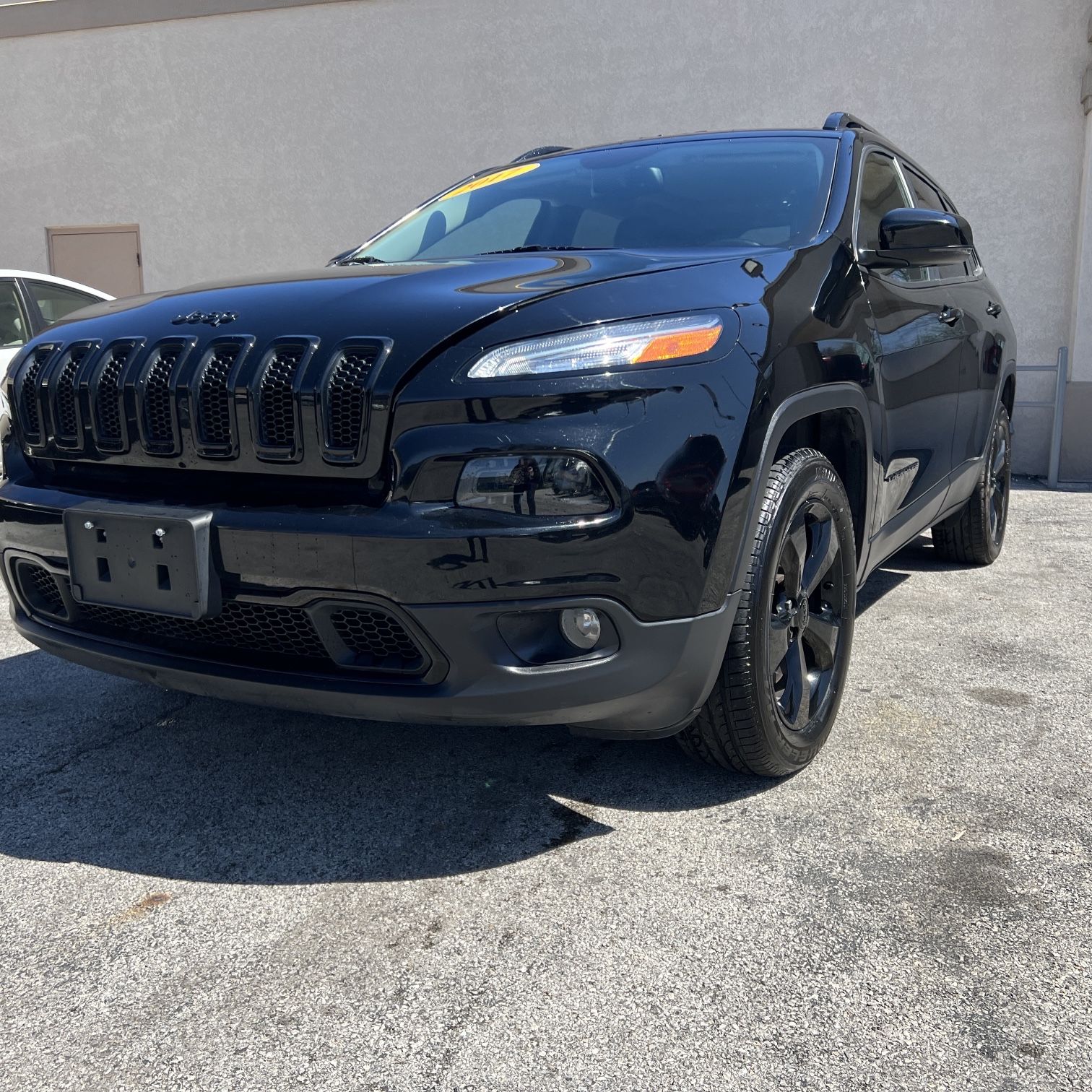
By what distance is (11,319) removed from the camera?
6680 mm

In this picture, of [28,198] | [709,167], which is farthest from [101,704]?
[28,198]

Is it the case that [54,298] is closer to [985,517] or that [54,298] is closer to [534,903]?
[985,517]

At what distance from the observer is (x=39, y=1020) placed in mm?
1676

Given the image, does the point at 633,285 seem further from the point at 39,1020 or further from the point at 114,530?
the point at 39,1020

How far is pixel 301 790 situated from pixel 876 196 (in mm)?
2434

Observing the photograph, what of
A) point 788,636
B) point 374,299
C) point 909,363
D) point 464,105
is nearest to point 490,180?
point 909,363

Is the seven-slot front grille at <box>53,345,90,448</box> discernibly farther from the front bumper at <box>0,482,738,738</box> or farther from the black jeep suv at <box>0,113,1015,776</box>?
A: the front bumper at <box>0,482,738,738</box>

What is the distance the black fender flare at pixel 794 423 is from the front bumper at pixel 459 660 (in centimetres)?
11

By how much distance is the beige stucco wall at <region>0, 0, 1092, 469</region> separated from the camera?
8234 mm

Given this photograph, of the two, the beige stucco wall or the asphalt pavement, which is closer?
the asphalt pavement

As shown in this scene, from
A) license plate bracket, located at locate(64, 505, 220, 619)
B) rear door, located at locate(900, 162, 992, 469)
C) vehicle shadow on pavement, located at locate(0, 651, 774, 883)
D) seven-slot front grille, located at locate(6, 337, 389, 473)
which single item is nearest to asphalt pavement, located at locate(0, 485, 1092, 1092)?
vehicle shadow on pavement, located at locate(0, 651, 774, 883)

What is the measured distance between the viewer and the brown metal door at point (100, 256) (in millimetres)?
10500

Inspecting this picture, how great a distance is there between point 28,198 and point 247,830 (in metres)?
10.4

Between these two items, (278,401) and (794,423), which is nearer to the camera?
(278,401)
